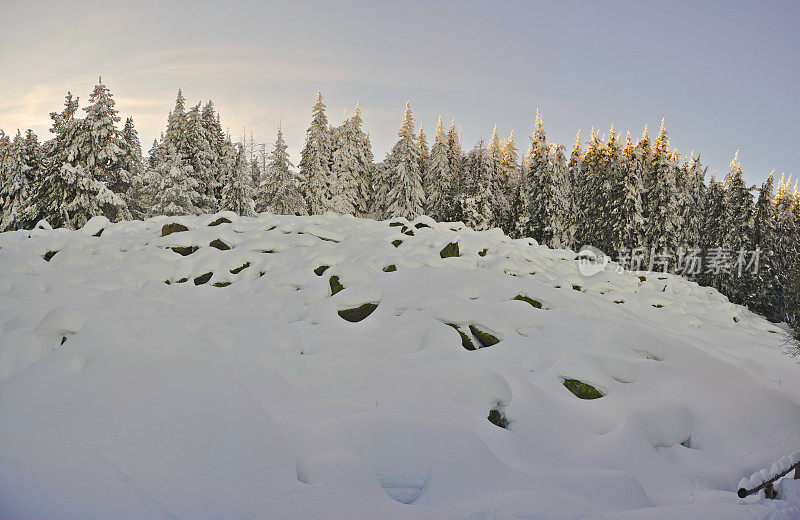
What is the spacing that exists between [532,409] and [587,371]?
1.23 m

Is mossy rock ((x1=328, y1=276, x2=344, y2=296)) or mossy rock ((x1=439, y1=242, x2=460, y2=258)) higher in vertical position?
mossy rock ((x1=439, y1=242, x2=460, y2=258))

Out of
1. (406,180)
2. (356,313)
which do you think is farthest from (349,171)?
(356,313)

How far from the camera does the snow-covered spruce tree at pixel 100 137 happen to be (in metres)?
24.2

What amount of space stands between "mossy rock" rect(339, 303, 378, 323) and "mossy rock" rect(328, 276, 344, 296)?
859 millimetres

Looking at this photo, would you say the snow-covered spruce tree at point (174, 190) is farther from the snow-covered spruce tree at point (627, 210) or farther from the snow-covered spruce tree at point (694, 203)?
the snow-covered spruce tree at point (694, 203)

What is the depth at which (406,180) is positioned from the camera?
35375 mm

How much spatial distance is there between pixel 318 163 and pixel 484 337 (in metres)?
31.3

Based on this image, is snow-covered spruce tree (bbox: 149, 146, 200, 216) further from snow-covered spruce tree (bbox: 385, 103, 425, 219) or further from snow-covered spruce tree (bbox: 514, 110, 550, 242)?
snow-covered spruce tree (bbox: 514, 110, 550, 242)

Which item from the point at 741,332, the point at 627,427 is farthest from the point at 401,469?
the point at 741,332

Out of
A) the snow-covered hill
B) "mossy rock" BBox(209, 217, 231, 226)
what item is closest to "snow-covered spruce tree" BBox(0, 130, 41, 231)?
"mossy rock" BBox(209, 217, 231, 226)

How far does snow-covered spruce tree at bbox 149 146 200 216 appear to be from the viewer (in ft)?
85.5

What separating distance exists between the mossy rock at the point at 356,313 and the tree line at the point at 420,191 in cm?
2384

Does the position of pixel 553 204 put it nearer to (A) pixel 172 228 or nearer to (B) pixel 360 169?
(B) pixel 360 169

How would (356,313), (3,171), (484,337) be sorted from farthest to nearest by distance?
(3,171) < (356,313) < (484,337)
